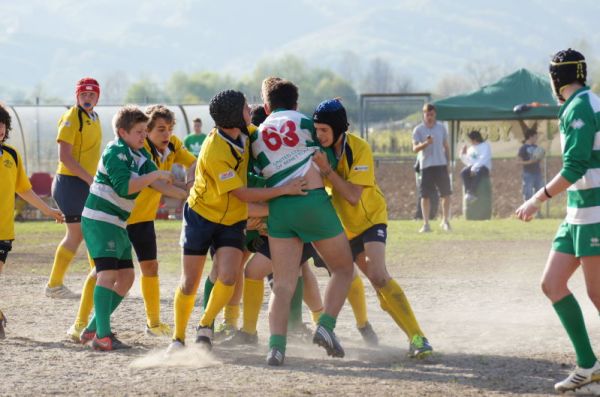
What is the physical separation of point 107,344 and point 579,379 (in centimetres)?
334

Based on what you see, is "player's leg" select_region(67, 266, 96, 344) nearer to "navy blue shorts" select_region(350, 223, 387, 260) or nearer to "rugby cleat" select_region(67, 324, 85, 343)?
"rugby cleat" select_region(67, 324, 85, 343)

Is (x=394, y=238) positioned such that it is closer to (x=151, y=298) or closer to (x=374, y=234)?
(x=151, y=298)

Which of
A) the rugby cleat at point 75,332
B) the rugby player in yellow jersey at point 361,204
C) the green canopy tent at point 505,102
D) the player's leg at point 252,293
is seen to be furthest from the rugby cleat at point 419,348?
the green canopy tent at point 505,102

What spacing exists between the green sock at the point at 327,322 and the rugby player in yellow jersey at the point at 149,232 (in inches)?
70.5

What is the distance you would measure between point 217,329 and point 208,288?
0.36 metres

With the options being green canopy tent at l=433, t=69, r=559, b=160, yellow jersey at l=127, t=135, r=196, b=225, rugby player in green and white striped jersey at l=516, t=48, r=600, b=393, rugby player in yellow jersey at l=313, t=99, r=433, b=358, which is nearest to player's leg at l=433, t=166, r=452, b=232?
green canopy tent at l=433, t=69, r=559, b=160

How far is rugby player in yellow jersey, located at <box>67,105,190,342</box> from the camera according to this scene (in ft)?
27.1

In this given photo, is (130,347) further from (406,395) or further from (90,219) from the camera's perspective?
(406,395)

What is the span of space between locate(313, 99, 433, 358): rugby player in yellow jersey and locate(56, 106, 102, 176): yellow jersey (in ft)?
12.4

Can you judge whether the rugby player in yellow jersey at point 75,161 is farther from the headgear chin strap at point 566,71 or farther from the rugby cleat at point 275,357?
the headgear chin strap at point 566,71

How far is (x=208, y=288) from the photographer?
8203 mm

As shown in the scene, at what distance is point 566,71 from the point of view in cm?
626

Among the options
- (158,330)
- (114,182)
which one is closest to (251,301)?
(158,330)

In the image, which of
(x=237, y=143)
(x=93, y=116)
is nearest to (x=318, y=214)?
(x=237, y=143)
